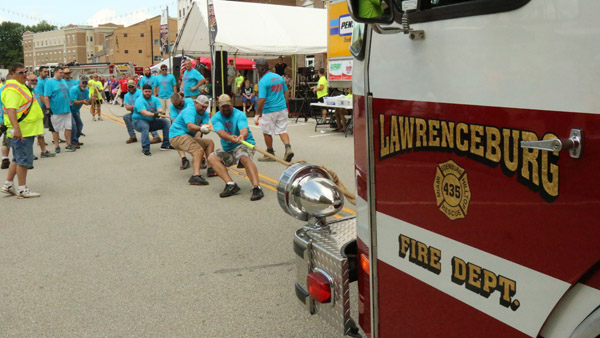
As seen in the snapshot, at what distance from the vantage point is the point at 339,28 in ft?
39.2

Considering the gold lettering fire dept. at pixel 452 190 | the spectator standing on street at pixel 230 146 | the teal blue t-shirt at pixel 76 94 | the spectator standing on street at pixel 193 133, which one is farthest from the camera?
the teal blue t-shirt at pixel 76 94

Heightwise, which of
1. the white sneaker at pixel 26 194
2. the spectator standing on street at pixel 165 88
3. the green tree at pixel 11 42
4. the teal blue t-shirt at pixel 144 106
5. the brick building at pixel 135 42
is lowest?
the white sneaker at pixel 26 194

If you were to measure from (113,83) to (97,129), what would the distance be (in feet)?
66.1

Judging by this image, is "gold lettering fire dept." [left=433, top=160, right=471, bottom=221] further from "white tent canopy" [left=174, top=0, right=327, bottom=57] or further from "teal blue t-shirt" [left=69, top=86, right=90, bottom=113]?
"white tent canopy" [left=174, top=0, right=327, bottom=57]

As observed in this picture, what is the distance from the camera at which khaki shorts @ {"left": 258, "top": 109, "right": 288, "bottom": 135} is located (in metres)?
9.88

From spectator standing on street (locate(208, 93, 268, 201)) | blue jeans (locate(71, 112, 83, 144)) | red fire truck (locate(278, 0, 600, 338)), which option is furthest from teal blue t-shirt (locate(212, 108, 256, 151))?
blue jeans (locate(71, 112, 83, 144))

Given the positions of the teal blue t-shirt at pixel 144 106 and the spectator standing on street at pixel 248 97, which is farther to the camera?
the spectator standing on street at pixel 248 97

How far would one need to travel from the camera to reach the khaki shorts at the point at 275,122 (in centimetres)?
988

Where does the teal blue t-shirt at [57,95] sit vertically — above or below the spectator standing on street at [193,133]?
above

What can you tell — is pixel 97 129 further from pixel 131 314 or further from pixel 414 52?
pixel 414 52

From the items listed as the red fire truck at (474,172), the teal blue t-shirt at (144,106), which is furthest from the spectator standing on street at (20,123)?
the red fire truck at (474,172)

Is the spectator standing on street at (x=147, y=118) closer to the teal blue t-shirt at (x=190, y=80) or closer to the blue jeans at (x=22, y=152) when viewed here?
the teal blue t-shirt at (x=190, y=80)

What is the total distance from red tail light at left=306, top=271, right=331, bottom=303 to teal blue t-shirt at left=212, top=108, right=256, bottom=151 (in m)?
4.96

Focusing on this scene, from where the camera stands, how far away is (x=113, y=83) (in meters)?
35.9
